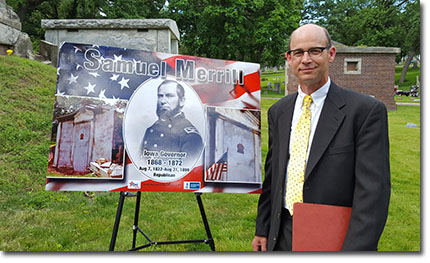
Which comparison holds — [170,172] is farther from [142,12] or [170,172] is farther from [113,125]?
[142,12]

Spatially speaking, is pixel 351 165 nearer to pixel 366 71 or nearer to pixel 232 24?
pixel 366 71

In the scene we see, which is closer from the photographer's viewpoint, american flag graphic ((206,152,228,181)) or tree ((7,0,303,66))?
american flag graphic ((206,152,228,181))

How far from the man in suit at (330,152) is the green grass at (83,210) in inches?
65.8

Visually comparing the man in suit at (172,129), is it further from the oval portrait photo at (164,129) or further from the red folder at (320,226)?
the red folder at (320,226)

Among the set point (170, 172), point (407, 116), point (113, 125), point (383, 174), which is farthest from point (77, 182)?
point (407, 116)

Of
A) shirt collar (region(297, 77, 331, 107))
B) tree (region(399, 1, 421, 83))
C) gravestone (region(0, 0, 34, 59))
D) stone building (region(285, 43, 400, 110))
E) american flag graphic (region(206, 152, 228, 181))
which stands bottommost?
american flag graphic (region(206, 152, 228, 181))

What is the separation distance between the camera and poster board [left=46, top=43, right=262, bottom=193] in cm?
233

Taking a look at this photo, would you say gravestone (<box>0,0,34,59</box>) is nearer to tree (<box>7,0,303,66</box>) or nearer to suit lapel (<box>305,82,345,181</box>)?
suit lapel (<box>305,82,345,181</box>)

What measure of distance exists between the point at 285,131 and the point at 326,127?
10.8 inches

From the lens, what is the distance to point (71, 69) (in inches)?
92.0

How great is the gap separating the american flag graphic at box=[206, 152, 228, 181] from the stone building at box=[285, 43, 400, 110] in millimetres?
14252

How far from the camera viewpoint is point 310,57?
168cm

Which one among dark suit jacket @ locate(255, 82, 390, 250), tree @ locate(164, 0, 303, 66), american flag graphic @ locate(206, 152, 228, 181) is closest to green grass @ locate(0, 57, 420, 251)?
american flag graphic @ locate(206, 152, 228, 181)

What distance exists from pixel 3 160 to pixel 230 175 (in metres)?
3.56
